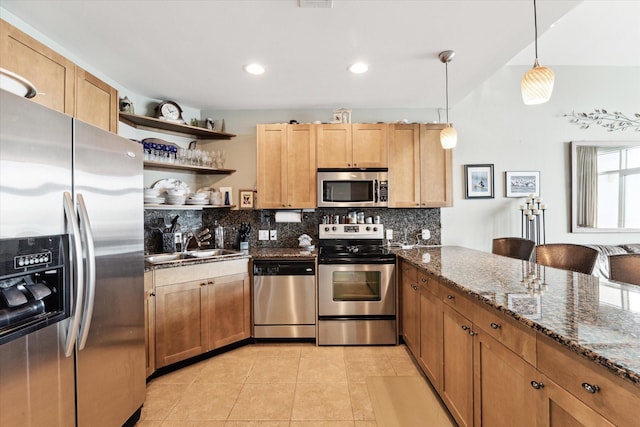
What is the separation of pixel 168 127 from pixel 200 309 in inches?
76.6

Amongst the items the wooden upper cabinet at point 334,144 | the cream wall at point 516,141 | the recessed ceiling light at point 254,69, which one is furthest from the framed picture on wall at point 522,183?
the recessed ceiling light at point 254,69

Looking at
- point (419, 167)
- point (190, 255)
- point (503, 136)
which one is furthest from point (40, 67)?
point (503, 136)

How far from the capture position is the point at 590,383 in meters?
0.77

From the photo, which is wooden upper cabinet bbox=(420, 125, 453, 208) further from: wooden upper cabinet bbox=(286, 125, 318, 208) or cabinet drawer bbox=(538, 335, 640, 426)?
cabinet drawer bbox=(538, 335, 640, 426)

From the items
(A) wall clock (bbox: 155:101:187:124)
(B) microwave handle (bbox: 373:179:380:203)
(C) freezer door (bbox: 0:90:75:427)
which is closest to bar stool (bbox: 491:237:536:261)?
(B) microwave handle (bbox: 373:179:380:203)

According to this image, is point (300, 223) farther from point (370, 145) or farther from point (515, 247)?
point (515, 247)

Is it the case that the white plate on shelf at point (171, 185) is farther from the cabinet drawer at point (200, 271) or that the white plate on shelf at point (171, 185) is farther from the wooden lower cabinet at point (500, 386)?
the wooden lower cabinet at point (500, 386)

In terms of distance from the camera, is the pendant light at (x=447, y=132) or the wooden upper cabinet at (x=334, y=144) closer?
the pendant light at (x=447, y=132)

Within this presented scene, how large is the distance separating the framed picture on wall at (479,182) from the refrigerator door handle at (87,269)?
11.7 feet

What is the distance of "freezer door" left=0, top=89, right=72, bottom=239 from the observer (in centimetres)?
102

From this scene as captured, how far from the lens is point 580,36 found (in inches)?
115

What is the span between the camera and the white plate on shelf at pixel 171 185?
9.81 feet

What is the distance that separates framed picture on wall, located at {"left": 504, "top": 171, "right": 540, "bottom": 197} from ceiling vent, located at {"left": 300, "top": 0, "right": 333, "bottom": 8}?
9.65ft

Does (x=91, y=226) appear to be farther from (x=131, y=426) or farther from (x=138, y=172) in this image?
(x=131, y=426)
